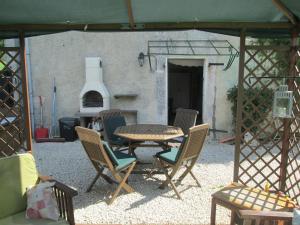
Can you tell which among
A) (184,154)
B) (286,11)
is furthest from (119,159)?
(286,11)

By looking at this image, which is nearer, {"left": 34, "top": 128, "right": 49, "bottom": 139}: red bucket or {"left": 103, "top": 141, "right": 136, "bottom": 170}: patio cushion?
{"left": 103, "top": 141, "right": 136, "bottom": 170}: patio cushion

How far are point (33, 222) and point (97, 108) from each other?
218 inches

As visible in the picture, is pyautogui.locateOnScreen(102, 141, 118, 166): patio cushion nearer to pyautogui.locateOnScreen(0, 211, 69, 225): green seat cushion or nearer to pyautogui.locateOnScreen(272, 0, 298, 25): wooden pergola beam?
pyautogui.locateOnScreen(0, 211, 69, 225): green seat cushion

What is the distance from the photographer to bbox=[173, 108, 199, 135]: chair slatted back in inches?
246

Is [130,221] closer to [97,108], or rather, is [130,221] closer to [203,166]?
[203,166]

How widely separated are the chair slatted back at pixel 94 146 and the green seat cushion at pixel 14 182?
1.01 metres

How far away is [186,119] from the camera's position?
21.1ft

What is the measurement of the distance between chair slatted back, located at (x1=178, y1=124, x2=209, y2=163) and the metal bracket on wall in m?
4.08

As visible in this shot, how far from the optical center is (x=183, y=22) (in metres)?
3.83

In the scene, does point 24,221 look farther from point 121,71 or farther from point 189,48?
point 189,48

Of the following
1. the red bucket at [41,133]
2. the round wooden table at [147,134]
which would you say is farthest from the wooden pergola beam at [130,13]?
the red bucket at [41,133]

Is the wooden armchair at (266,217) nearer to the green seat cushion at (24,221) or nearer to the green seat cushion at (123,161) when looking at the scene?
the green seat cushion at (24,221)

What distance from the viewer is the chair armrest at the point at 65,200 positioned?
2965 millimetres

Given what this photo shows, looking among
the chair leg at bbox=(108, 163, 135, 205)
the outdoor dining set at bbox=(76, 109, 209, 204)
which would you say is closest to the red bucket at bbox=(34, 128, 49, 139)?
the outdoor dining set at bbox=(76, 109, 209, 204)
